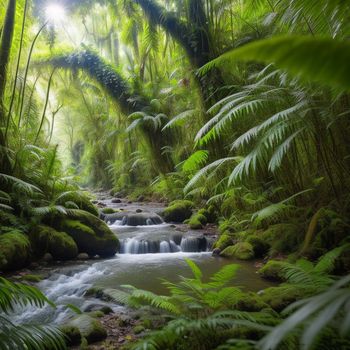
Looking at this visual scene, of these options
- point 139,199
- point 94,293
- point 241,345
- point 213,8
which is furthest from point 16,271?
point 139,199

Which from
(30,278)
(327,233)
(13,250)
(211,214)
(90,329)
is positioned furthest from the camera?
(211,214)

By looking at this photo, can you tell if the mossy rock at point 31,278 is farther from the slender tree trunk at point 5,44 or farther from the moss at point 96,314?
the slender tree trunk at point 5,44

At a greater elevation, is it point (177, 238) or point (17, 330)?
point (177, 238)

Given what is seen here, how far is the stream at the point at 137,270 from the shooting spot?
148 inches

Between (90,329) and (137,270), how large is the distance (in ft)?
7.48

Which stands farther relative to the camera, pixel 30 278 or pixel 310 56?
pixel 30 278

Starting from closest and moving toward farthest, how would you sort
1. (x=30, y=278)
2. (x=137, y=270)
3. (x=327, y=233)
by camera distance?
1. (x=327, y=233)
2. (x=30, y=278)
3. (x=137, y=270)

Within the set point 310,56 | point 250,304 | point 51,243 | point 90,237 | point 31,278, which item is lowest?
point 250,304

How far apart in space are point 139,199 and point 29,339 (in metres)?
11.1

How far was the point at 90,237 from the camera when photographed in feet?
19.5

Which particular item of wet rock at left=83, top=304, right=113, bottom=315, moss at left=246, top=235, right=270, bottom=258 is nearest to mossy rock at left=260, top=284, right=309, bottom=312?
wet rock at left=83, top=304, right=113, bottom=315

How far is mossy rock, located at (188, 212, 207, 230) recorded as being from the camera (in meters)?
7.42

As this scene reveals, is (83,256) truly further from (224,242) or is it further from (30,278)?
(224,242)

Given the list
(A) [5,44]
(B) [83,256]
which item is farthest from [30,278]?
(A) [5,44]
